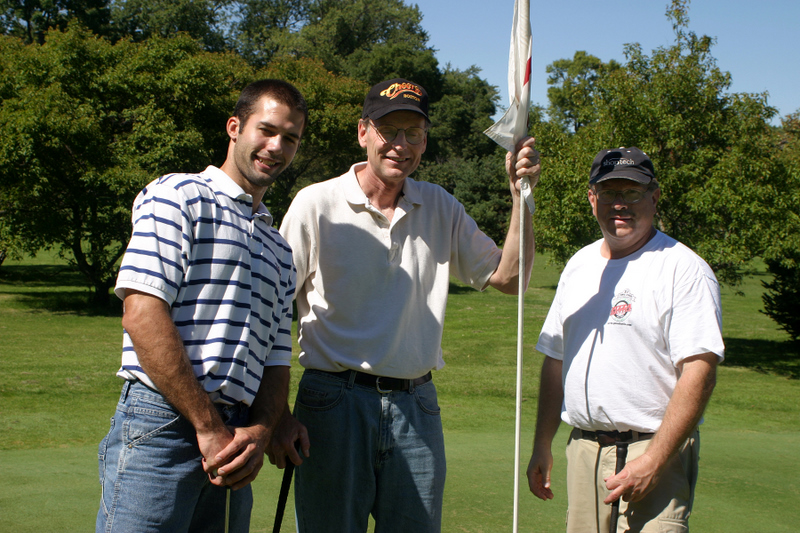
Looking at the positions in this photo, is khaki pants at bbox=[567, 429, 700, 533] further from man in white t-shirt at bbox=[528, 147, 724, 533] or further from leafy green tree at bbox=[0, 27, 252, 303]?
leafy green tree at bbox=[0, 27, 252, 303]

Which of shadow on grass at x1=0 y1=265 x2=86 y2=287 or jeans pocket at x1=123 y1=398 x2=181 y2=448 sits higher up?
jeans pocket at x1=123 y1=398 x2=181 y2=448

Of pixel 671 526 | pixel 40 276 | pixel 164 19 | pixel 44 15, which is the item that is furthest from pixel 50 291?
pixel 164 19

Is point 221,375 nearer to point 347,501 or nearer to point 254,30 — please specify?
point 347,501

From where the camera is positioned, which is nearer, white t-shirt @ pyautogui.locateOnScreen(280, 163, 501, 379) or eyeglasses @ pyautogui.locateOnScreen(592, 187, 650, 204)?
white t-shirt @ pyautogui.locateOnScreen(280, 163, 501, 379)

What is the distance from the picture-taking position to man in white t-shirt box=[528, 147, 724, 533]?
2529 mm

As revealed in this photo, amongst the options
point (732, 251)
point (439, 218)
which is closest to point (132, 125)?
point (732, 251)

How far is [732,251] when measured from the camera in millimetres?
11625

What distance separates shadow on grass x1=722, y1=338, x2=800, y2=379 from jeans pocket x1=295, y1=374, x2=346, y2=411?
12.3m

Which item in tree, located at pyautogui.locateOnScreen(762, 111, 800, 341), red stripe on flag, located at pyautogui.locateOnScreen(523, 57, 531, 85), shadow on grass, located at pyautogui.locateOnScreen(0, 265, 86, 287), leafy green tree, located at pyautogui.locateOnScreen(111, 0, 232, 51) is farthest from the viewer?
leafy green tree, located at pyautogui.locateOnScreen(111, 0, 232, 51)

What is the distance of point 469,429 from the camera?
23.3 ft

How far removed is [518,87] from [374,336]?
1.10 meters

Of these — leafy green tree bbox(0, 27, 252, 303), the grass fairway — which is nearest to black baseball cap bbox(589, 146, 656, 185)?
the grass fairway

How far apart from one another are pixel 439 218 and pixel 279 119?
2.64 ft

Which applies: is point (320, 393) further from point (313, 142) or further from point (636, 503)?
point (313, 142)
